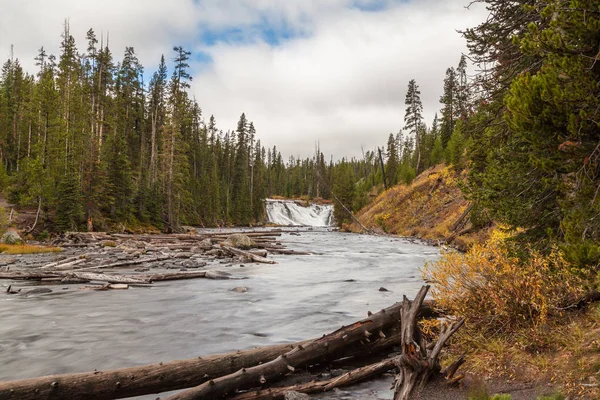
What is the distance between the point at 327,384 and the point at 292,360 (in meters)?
0.59

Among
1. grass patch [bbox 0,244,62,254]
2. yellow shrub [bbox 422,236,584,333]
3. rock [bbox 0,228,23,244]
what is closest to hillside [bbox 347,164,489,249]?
yellow shrub [bbox 422,236,584,333]

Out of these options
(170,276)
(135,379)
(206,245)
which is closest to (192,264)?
(170,276)

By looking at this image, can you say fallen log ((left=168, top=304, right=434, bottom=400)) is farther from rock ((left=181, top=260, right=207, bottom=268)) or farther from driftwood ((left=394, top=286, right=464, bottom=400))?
rock ((left=181, top=260, right=207, bottom=268))

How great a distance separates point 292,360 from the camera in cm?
552

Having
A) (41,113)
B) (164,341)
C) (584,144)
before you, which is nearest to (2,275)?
(164,341)

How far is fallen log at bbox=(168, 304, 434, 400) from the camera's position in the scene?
4691mm

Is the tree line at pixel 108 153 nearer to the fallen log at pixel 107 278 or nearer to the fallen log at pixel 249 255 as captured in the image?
the fallen log at pixel 249 255

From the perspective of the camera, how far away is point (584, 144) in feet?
14.4

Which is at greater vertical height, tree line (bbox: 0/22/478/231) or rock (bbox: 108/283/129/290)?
tree line (bbox: 0/22/478/231)

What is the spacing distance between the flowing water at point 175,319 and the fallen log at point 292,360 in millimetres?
650

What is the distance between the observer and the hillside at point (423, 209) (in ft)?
134

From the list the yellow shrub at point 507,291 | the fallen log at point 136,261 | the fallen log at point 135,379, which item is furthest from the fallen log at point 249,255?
the fallen log at point 135,379

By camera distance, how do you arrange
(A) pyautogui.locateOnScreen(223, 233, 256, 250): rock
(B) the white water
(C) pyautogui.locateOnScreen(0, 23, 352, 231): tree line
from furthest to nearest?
(B) the white water, (C) pyautogui.locateOnScreen(0, 23, 352, 231): tree line, (A) pyautogui.locateOnScreen(223, 233, 256, 250): rock

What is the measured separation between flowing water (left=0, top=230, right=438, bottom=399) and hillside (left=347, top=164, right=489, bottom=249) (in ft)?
77.4
